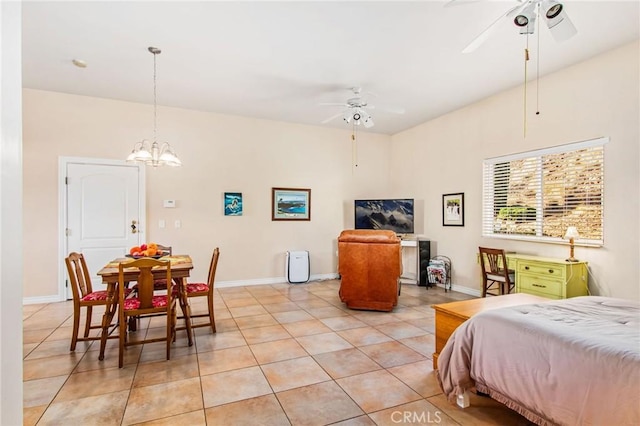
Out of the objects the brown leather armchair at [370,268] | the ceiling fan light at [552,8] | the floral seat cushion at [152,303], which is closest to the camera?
the ceiling fan light at [552,8]

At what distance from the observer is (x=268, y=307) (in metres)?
4.66

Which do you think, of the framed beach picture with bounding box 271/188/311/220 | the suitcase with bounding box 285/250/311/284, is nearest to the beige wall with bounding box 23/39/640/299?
the framed beach picture with bounding box 271/188/311/220

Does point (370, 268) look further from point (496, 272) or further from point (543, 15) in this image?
point (543, 15)

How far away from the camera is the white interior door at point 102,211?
16.4 feet

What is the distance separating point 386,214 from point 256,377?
14.5ft

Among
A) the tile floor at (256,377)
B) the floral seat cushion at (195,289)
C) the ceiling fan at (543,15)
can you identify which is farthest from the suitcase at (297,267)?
the ceiling fan at (543,15)

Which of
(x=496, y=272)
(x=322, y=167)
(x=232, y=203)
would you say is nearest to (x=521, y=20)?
(x=496, y=272)

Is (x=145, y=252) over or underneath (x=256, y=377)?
over

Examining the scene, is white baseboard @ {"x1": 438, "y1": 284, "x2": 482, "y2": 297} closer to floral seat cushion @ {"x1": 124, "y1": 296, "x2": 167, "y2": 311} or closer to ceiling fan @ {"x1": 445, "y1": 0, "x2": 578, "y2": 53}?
ceiling fan @ {"x1": 445, "y1": 0, "x2": 578, "y2": 53}

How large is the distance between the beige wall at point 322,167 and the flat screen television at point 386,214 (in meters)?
0.41

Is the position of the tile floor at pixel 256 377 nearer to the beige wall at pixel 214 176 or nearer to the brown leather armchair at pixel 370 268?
the brown leather armchair at pixel 370 268

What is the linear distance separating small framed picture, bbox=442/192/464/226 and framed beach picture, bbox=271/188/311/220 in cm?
261

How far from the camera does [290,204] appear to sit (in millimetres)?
6445

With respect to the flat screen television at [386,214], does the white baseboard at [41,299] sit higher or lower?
lower
